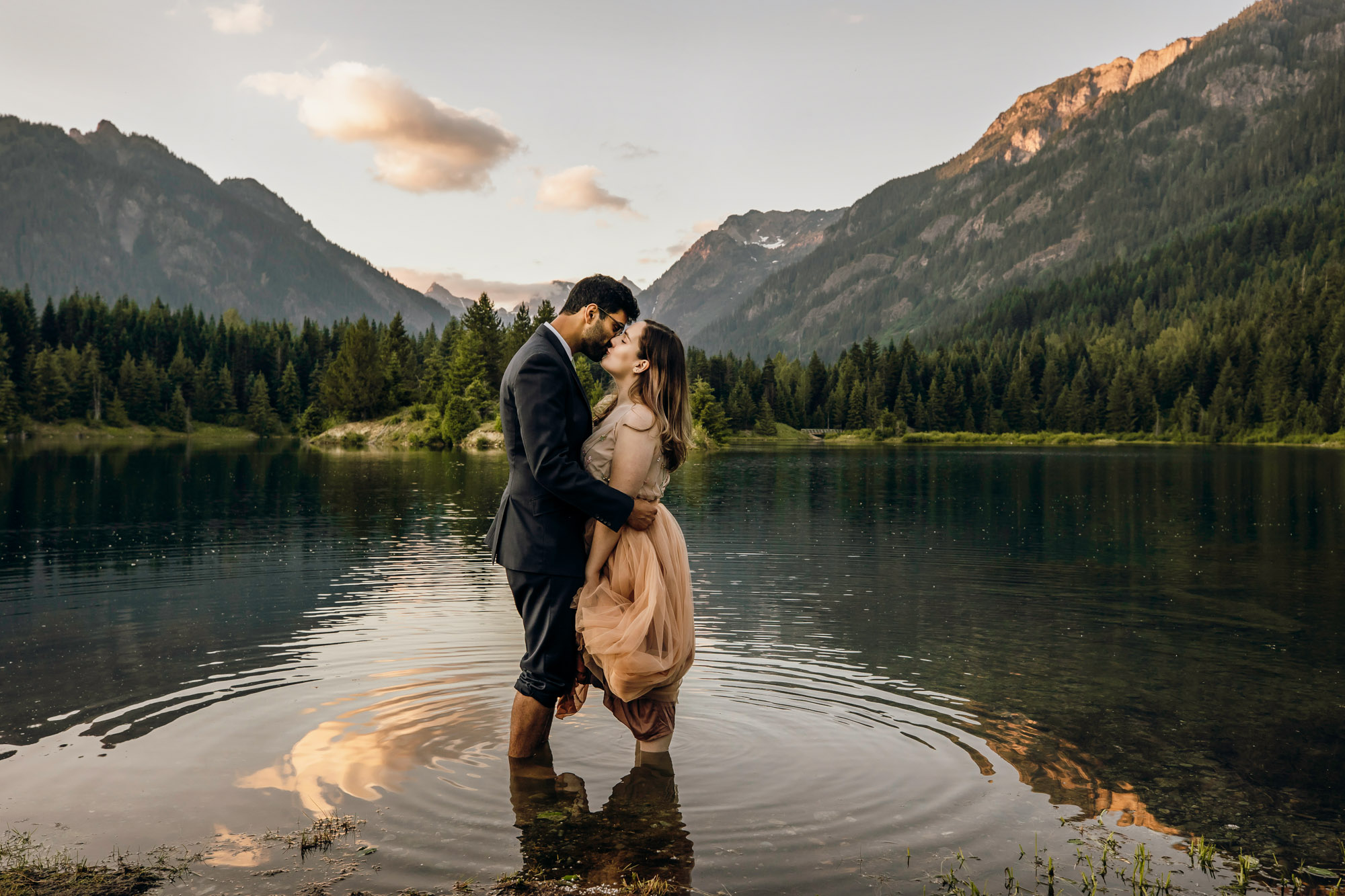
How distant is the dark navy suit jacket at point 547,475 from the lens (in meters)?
6.06

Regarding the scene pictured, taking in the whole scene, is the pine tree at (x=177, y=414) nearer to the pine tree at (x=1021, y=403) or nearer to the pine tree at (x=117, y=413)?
the pine tree at (x=117, y=413)

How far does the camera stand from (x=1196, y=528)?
92.8 ft

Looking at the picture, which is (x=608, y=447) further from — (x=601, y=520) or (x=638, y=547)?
(x=638, y=547)

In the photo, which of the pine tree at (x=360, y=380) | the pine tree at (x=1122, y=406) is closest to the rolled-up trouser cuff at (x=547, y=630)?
the pine tree at (x=360, y=380)

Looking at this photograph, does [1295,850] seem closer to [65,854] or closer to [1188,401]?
[65,854]

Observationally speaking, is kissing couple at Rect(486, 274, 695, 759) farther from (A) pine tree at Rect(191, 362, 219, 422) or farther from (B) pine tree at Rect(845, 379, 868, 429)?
(B) pine tree at Rect(845, 379, 868, 429)

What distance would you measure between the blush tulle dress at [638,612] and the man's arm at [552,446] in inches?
15.3

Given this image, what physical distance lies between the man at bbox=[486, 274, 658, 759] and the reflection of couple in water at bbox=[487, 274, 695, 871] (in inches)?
0.4

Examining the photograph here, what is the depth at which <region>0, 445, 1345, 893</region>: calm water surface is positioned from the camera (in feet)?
18.7

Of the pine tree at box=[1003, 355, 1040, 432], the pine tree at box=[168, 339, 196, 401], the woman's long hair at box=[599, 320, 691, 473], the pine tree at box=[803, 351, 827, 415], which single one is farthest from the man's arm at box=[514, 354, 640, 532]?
the pine tree at box=[1003, 355, 1040, 432]

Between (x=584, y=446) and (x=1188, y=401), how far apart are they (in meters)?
165

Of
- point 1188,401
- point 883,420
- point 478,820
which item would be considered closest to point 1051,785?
point 478,820

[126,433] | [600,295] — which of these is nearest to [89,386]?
[126,433]

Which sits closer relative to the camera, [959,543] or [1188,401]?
[959,543]
